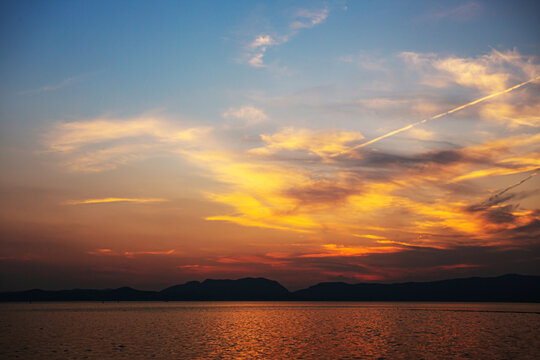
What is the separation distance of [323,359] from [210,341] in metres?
27.9

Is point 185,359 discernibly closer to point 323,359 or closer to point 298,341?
point 323,359

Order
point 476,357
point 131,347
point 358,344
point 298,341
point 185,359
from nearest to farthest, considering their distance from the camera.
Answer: point 185,359 < point 476,357 < point 131,347 < point 358,344 < point 298,341

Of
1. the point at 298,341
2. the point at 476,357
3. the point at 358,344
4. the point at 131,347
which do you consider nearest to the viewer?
the point at 476,357

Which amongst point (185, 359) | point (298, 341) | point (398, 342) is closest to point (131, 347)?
point (185, 359)

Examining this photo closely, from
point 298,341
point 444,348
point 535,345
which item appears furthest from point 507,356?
point 298,341

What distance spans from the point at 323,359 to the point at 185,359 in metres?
17.0

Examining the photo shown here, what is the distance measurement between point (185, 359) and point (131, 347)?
55.4ft

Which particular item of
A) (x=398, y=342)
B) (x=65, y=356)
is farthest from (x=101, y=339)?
(x=398, y=342)

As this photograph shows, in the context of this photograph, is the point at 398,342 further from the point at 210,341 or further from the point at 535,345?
the point at 210,341

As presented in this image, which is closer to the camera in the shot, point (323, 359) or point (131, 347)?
point (323, 359)

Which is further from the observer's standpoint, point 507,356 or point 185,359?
point 507,356

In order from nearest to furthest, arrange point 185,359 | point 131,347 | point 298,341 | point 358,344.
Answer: point 185,359 → point 131,347 → point 358,344 → point 298,341

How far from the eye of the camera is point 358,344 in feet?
244

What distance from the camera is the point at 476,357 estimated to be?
195 ft
